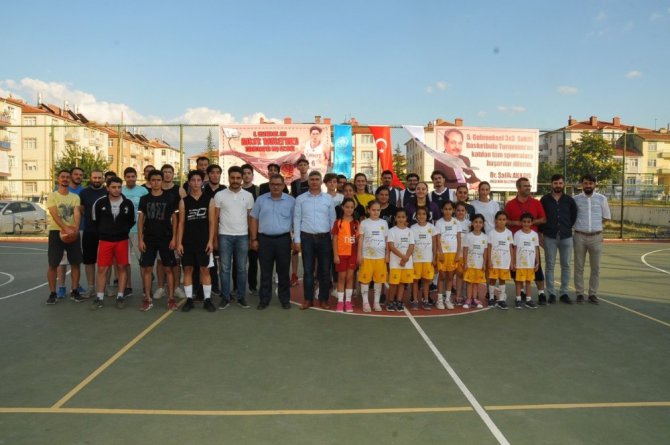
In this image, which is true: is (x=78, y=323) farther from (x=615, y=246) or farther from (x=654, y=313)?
(x=615, y=246)

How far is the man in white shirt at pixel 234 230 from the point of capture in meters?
7.29

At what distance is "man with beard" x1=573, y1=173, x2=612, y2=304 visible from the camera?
7.78 metres

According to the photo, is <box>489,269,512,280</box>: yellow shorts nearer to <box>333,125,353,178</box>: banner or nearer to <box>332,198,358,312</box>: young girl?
<box>332,198,358,312</box>: young girl

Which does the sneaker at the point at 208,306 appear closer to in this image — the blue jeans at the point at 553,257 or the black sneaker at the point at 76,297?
the black sneaker at the point at 76,297

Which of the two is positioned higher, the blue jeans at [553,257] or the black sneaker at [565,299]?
the blue jeans at [553,257]

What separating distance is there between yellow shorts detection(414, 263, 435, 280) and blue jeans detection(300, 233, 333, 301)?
1.32 meters

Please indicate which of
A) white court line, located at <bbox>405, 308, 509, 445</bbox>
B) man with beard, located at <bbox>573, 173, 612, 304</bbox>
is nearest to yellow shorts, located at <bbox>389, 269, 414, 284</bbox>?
white court line, located at <bbox>405, 308, 509, 445</bbox>

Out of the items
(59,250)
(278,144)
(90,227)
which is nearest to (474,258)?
(90,227)

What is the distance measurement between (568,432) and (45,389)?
166 inches

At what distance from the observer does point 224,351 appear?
17.3 feet

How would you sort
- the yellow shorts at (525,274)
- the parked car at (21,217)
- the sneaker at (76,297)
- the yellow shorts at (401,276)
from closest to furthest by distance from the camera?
the yellow shorts at (401,276), the yellow shorts at (525,274), the sneaker at (76,297), the parked car at (21,217)

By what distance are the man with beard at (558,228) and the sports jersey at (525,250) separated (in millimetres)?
449

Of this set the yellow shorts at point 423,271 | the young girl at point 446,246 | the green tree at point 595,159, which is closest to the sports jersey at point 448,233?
the young girl at point 446,246

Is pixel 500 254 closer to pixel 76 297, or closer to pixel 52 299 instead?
pixel 76 297
